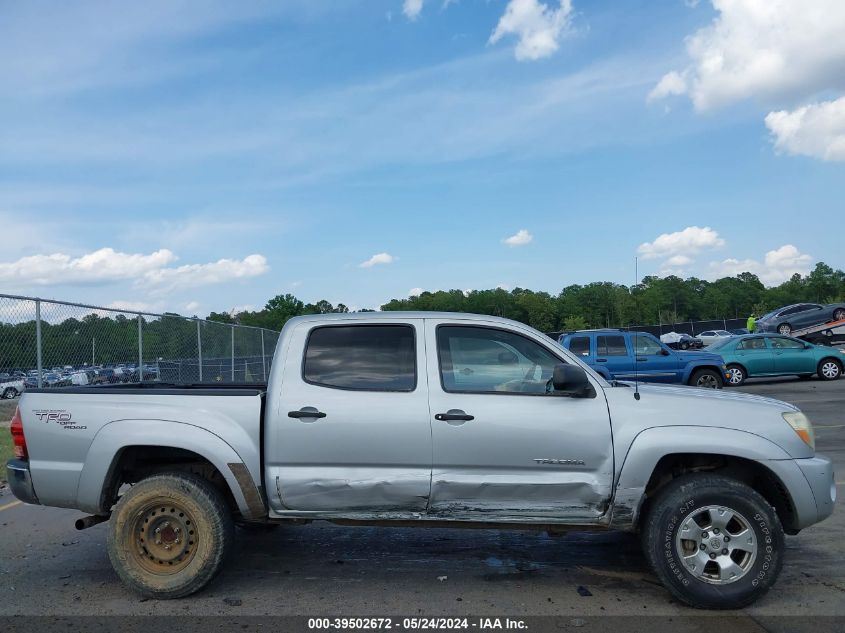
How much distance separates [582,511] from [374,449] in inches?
55.0

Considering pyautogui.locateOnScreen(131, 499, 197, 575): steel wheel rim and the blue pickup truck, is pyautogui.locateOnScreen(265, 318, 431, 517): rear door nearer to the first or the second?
pyautogui.locateOnScreen(131, 499, 197, 575): steel wheel rim

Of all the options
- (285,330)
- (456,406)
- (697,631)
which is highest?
(285,330)

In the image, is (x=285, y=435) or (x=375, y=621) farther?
(x=285, y=435)

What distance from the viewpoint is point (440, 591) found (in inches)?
193

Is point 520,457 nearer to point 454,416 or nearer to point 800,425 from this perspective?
point 454,416

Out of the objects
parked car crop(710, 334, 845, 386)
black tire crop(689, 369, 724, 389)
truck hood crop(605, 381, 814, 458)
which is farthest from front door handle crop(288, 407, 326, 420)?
parked car crop(710, 334, 845, 386)

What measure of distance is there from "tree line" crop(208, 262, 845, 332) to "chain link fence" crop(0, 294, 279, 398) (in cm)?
1226

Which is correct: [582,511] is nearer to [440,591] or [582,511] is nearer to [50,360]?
[440,591]

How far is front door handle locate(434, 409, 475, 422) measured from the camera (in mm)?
4688

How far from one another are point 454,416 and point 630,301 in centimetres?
6588

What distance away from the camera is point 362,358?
5004mm

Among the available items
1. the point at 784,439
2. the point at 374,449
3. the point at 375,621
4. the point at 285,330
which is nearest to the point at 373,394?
the point at 374,449

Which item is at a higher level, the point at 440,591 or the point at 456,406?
the point at 456,406

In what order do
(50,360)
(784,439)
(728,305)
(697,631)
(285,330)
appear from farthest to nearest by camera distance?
(728,305)
(50,360)
(285,330)
(784,439)
(697,631)
